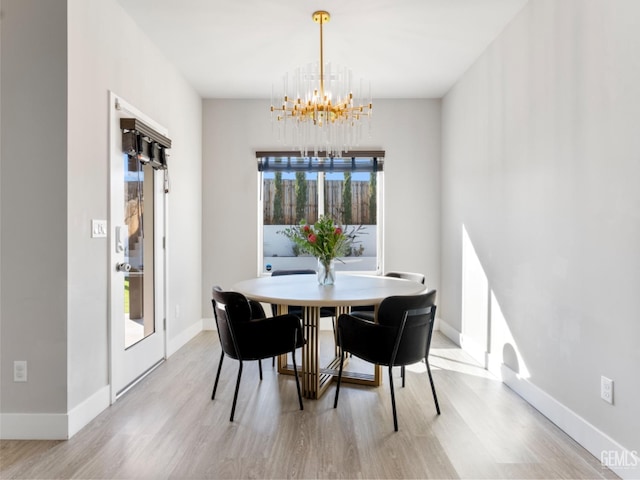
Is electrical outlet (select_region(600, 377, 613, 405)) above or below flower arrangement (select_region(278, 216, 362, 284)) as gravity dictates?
below

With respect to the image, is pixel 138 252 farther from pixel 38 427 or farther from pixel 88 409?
pixel 38 427

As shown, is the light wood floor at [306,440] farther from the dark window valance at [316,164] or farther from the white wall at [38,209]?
the dark window valance at [316,164]

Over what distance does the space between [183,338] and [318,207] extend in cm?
218

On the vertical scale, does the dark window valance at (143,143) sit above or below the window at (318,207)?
above

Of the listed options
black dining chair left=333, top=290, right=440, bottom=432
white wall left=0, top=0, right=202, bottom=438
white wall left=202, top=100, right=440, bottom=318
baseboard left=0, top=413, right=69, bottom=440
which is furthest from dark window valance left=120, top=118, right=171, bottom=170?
black dining chair left=333, top=290, right=440, bottom=432

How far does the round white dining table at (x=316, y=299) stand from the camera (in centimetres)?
254

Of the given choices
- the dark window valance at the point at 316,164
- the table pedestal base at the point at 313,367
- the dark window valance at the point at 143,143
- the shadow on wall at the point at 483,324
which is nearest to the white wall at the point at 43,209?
the dark window valance at the point at 143,143

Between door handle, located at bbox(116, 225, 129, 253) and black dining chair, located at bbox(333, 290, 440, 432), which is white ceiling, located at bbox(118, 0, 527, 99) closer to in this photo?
door handle, located at bbox(116, 225, 129, 253)

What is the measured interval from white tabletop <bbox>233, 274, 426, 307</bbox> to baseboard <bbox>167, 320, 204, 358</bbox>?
48.7 inches

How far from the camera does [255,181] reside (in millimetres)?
4898

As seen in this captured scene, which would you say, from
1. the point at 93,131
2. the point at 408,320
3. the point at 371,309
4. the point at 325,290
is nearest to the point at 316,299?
the point at 325,290

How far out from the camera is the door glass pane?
305 cm

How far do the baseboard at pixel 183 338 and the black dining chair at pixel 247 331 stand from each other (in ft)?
4.78

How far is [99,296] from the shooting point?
2594mm
